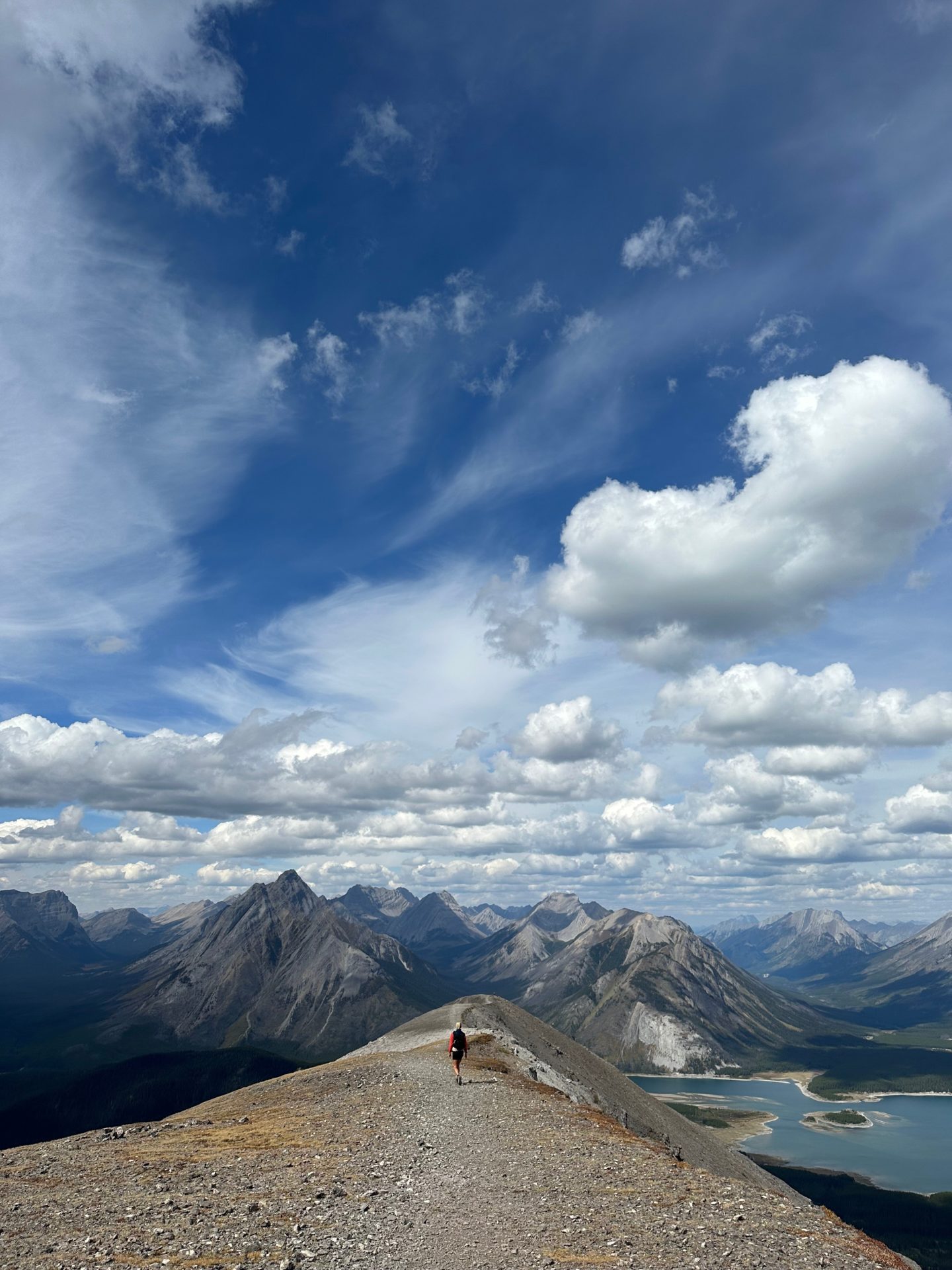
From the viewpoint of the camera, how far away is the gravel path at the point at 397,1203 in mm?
21312

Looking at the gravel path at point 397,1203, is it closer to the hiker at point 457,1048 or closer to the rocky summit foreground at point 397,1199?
the rocky summit foreground at point 397,1199

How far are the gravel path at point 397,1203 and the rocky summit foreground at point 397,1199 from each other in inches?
3.6

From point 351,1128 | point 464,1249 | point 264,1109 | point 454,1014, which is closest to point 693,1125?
point 454,1014

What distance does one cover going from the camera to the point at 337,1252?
70.7 ft

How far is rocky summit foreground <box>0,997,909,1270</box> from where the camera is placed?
2141 cm

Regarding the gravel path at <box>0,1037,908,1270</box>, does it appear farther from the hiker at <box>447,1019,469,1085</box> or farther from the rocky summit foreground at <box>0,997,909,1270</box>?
the hiker at <box>447,1019,469,1085</box>

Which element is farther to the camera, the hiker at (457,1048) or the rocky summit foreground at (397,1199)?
the hiker at (457,1048)

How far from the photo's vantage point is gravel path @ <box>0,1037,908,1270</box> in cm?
2131

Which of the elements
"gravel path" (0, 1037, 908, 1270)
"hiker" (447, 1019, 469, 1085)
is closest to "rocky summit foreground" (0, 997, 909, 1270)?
"gravel path" (0, 1037, 908, 1270)

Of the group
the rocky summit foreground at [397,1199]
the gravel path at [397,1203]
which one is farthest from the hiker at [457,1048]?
the gravel path at [397,1203]

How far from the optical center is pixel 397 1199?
26812 millimetres

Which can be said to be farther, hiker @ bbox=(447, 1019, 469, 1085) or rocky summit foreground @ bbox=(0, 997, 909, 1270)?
hiker @ bbox=(447, 1019, 469, 1085)

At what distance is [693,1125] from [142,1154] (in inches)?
4327

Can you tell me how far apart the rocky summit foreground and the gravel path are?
0.30 ft
